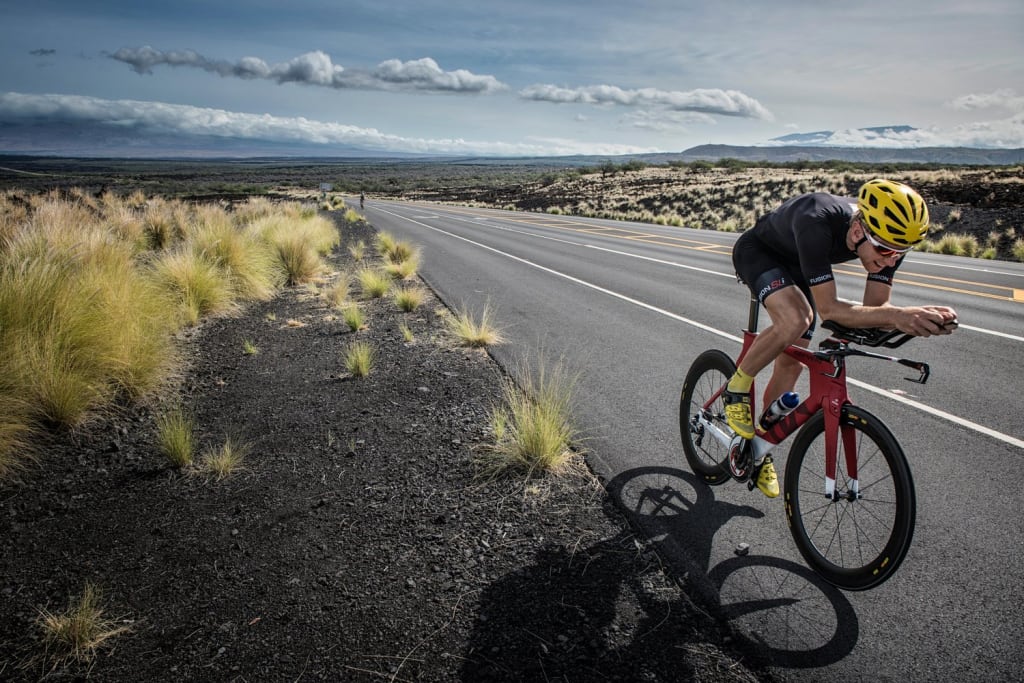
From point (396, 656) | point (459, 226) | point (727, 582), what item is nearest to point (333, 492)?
point (396, 656)

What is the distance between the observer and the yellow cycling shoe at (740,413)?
314 cm

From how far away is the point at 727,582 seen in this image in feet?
9.06

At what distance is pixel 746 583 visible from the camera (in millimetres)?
2754

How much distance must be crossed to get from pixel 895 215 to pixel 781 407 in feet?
3.62

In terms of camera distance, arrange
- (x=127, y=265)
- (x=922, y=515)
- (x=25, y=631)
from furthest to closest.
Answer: (x=127, y=265) → (x=922, y=515) → (x=25, y=631)

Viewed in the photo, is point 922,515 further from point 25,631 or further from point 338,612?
point 25,631

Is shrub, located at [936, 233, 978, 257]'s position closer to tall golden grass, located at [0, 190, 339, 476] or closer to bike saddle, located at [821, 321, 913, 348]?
bike saddle, located at [821, 321, 913, 348]

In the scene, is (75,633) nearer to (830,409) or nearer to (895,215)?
(830,409)

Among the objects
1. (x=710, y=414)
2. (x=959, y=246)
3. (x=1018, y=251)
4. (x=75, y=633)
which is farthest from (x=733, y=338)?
(x=959, y=246)

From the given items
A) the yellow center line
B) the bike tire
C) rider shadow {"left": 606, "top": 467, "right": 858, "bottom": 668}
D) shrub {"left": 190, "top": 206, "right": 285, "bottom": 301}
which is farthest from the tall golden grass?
the yellow center line

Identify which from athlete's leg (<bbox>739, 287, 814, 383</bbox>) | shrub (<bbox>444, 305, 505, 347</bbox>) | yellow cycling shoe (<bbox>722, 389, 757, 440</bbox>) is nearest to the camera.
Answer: athlete's leg (<bbox>739, 287, 814, 383</bbox>)

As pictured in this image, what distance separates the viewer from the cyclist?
7.84 feet

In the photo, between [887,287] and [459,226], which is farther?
[459,226]

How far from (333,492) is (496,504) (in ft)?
3.53
